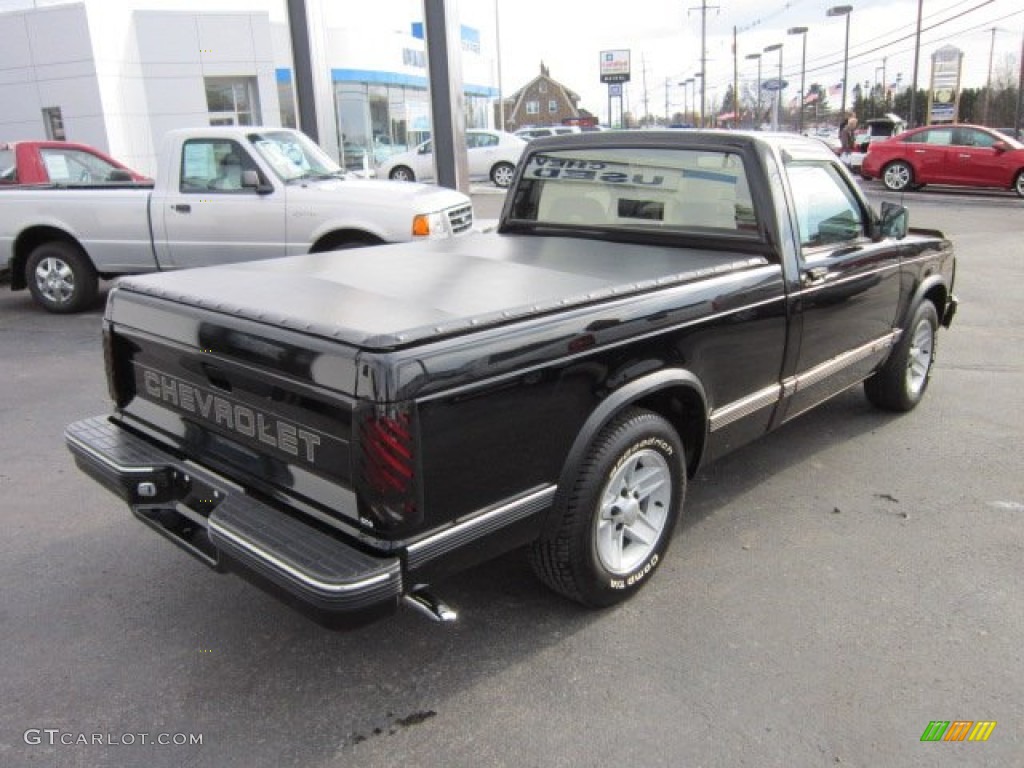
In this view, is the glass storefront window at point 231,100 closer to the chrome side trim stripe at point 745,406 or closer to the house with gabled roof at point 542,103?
the chrome side trim stripe at point 745,406

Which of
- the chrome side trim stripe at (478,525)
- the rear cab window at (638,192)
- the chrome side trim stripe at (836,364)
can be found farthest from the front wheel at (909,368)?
the chrome side trim stripe at (478,525)

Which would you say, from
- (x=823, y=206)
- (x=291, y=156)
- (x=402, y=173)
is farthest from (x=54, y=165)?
(x=402, y=173)

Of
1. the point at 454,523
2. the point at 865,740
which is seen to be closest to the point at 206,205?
the point at 454,523

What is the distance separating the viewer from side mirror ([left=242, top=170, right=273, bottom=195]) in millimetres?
8039

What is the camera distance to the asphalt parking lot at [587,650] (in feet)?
8.37

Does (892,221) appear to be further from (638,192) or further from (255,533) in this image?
(255,533)

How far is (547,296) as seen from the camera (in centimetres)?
287

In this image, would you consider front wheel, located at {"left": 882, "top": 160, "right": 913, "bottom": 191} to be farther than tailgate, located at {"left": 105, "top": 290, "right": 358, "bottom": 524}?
Yes

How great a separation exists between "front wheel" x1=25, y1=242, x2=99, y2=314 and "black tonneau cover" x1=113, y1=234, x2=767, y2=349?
5963mm

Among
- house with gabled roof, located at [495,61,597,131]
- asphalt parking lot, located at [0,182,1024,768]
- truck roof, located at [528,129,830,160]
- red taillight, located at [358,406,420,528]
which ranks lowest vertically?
asphalt parking lot, located at [0,182,1024,768]

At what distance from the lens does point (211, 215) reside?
8.35 metres

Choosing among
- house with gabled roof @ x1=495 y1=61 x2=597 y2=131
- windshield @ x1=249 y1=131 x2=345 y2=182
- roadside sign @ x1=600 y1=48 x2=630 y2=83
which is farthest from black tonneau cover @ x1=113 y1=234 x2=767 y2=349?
house with gabled roof @ x1=495 y1=61 x2=597 y2=131

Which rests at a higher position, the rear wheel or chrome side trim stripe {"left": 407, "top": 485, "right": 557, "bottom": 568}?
the rear wheel

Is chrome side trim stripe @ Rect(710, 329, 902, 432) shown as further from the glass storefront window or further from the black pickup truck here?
the glass storefront window
